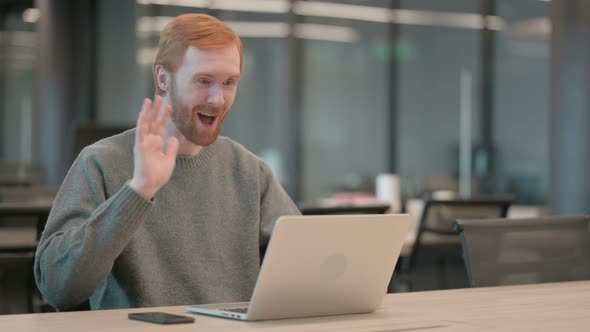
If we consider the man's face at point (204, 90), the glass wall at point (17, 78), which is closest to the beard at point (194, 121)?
the man's face at point (204, 90)

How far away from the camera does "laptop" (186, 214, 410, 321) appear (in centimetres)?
184

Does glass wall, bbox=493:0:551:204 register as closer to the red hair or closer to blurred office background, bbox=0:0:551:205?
blurred office background, bbox=0:0:551:205

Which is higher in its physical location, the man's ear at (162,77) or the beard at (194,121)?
the man's ear at (162,77)

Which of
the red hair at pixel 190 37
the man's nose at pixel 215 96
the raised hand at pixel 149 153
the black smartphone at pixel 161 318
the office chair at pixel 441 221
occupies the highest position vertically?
the red hair at pixel 190 37

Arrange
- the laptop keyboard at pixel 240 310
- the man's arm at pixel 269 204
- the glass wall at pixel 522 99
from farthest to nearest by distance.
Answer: the glass wall at pixel 522 99 → the man's arm at pixel 269 204 → the laptop keyboard at pixel 240 310

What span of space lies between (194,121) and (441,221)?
281 cm

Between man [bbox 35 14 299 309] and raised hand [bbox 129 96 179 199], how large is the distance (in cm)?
13

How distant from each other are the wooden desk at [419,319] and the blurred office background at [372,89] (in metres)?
3.61

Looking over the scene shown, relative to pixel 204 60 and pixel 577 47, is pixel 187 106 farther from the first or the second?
pixel 577 47

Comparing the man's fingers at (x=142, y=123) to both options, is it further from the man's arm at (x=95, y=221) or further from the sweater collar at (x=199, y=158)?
the sweater collar at (x=199, y=158)

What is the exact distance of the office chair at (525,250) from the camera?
2.71 m

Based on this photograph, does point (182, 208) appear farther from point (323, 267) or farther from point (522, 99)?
Answer: point (522, 99)

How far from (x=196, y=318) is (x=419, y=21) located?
23.8ft

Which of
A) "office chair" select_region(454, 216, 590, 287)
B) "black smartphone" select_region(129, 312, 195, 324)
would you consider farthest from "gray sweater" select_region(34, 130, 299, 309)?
"office chair" select_region(454, 216, 590, 287)
